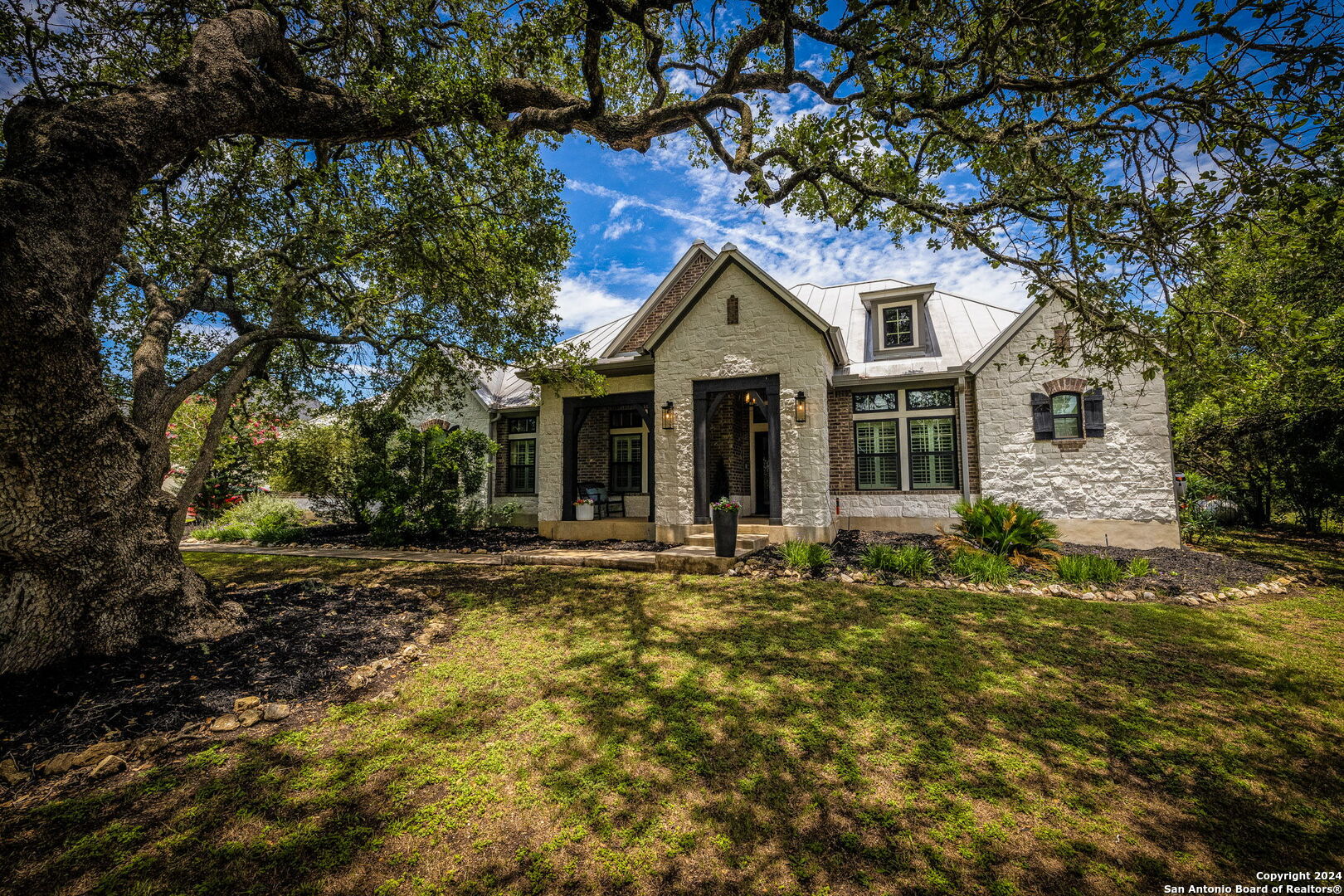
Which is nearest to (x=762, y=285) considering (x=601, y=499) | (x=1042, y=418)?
(x=601, y=499)

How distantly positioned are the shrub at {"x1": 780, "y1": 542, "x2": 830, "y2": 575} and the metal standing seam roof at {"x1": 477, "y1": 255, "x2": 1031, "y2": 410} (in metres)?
5.32

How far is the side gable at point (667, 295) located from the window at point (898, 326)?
480 cm

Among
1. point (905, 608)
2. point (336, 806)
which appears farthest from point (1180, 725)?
point (336, 806)

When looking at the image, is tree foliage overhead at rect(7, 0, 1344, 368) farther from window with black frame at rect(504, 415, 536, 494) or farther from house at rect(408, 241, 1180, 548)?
window with black frame at rect(504, 415, 536, 494)

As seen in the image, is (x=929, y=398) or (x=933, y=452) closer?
(x=933, y=452)

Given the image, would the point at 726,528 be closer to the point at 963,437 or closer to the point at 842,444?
the point at 842,444

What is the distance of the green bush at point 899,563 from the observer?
743 cm

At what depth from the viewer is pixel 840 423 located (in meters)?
12.3

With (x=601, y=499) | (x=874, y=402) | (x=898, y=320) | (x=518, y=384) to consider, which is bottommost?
(x=601, y=499)

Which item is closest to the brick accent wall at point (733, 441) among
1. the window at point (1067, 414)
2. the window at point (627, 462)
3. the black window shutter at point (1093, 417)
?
the window at point (627, 462)

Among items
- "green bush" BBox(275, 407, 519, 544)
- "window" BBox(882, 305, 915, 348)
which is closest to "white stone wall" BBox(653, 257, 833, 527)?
"window" BBox(882, 305, 915, 348)

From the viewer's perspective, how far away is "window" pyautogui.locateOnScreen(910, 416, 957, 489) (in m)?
11.7

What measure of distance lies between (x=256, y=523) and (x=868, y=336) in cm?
1643

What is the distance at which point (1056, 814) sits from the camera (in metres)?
2.57
